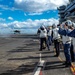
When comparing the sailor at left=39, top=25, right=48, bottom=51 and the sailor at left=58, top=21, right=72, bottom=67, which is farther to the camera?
the sailor at left=39, top=25, right=48, bottom=51

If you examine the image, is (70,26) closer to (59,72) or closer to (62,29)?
(62,29)

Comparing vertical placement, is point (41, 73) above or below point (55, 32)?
below

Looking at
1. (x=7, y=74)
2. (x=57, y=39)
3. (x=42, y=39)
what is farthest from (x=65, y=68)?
(x=42, y=39)

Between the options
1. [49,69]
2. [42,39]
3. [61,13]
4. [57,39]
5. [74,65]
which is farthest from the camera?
[61,13]

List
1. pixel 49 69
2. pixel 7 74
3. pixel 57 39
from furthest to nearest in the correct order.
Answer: pixel 57 39, pixel 49 69, pixel 7 74

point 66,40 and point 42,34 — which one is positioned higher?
point 42,34

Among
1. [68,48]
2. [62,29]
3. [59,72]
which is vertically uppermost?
[62,29]

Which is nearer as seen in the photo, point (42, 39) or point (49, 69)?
point (49, 69)

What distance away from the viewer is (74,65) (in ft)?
40.7

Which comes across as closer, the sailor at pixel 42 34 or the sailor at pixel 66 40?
the sailor at pixel 66 40

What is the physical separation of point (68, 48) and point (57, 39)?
181 inches

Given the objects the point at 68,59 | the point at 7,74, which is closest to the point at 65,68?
the point at 68,59

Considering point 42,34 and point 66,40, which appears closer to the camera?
point 66,40

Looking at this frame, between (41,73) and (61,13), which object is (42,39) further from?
(61,13)
